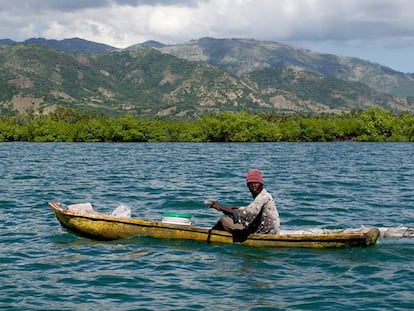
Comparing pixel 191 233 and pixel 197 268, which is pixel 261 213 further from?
pixel 197 268

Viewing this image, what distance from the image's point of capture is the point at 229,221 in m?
20.3

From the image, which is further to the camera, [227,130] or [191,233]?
[227,130]

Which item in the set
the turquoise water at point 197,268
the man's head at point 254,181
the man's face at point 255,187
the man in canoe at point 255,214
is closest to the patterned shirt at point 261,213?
the man in canoe at point 255,214

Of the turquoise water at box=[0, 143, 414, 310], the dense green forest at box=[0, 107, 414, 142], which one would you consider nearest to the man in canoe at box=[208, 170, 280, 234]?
the turquoise water at box=[0, 143, 414, 310]

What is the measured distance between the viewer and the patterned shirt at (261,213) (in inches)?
767

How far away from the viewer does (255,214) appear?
775 inches

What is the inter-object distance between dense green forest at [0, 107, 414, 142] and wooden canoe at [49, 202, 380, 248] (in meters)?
147

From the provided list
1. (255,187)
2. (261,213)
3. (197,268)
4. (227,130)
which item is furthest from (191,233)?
(227,130)

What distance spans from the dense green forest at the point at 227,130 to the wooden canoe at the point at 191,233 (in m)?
147

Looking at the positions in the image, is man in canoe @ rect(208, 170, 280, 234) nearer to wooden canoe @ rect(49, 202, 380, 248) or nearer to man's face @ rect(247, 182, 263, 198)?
man's face @ rect(247, 182, 263, 198)

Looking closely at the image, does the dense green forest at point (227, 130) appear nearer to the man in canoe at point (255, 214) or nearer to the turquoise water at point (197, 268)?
the turquoise water at point (197, 268)

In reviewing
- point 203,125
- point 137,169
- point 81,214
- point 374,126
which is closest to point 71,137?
point 203,125

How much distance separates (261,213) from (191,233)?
8.54 feet

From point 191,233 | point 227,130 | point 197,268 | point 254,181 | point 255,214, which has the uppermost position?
point 227,130
